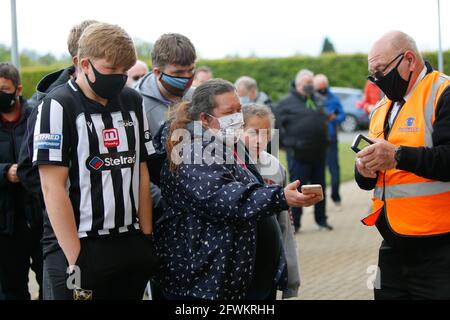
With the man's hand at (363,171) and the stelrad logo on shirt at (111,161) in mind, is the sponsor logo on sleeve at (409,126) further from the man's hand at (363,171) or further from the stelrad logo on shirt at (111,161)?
the stelrad logo on shirt at (111,161)

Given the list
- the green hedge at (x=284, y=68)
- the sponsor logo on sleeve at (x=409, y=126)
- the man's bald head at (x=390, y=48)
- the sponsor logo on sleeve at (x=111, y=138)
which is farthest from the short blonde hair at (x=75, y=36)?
the green hedge at (x=284, y=68)

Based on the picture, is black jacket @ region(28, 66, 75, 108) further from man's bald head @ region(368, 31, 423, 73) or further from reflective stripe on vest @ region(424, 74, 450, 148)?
reflective stripe on vest @ region(424, 74, 450, 148)

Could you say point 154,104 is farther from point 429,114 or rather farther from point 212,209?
point 429,114

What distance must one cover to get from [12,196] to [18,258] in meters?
0.47

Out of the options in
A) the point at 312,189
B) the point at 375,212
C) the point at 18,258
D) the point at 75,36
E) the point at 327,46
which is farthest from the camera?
the point at 327,46

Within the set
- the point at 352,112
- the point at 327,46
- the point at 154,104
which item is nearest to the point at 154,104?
Answer: the point at 154,104

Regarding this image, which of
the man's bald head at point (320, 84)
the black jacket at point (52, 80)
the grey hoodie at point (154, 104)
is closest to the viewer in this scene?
the black jacket at point (52, 80)

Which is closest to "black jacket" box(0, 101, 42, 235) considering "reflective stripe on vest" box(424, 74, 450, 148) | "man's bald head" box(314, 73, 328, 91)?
"reflective stripe on vest" box(424, 74, 450, 148)

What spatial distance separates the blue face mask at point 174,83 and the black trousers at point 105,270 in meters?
1.38

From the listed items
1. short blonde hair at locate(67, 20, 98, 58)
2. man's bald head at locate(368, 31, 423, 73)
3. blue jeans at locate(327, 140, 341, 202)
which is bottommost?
blue jeans at locate(327, 140, 341, 202)

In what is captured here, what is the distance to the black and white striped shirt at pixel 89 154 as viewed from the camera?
12.5 ft

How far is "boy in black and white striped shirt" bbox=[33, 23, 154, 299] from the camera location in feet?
12.5

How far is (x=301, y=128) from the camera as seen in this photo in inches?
408

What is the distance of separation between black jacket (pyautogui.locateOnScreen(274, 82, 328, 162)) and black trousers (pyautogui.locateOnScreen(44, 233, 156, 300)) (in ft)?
21.0
